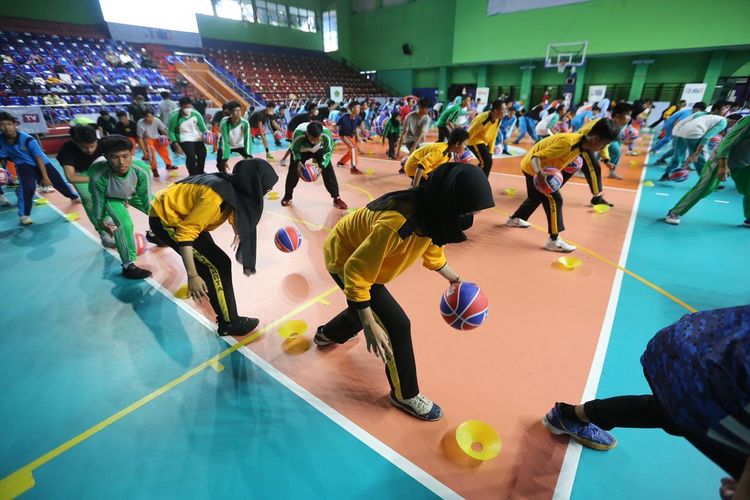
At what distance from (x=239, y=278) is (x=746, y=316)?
4302 mm

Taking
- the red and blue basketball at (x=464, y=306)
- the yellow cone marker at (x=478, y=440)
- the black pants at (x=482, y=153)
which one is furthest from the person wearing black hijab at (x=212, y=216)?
the black pants at (x=482, y=153)

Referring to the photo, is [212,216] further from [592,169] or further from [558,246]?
[592,169]

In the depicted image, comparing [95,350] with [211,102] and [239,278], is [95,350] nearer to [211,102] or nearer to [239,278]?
[239,278]

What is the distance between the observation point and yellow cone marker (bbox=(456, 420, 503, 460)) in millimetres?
2189

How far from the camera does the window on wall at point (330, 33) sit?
33.5 meters

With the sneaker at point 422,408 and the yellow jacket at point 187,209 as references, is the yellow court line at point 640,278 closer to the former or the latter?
the sneaker at point 422,408

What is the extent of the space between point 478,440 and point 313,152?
18.2 ft

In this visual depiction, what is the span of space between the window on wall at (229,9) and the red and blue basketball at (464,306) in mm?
33157

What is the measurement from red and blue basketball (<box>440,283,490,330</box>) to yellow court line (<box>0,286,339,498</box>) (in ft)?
5.87

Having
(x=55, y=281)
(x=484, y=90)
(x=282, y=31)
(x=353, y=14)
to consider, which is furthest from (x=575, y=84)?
(x=55, y=281)

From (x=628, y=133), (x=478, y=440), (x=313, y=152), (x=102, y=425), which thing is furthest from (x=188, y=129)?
(x=628, y=133)

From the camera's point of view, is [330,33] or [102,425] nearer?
[102,425]

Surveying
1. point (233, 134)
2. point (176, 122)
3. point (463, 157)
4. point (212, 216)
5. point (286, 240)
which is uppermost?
point (176, 122)

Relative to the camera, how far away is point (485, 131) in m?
6.82
